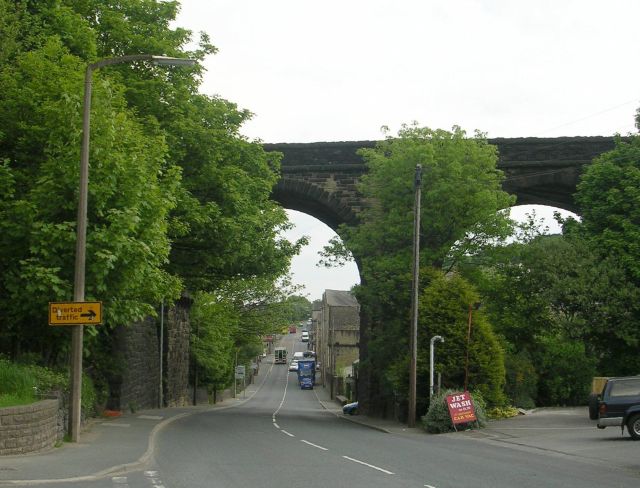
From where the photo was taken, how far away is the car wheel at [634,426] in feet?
72.5

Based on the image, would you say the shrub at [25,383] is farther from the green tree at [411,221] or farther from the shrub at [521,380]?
the shrub at [521,380]

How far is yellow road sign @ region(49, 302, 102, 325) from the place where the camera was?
17.3 metres

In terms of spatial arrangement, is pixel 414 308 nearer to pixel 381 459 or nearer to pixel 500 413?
pixel 500 413

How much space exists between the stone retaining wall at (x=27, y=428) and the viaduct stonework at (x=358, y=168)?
25.1m

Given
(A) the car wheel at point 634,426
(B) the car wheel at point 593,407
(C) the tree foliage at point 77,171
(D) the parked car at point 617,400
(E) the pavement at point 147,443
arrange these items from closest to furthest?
(E) the pavement at point 147,443
(C) the tree foliage at point 77,171
(A) the car wheel at point 634,426
(D) the parked car at point 617,400
(B) the car wheel at point 593,407

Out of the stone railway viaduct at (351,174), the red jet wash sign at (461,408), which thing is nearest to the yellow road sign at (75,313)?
the red jet wash sign at (461,408)

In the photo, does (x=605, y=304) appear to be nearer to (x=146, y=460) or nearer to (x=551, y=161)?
(x=551, y=161)

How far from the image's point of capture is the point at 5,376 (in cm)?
1753

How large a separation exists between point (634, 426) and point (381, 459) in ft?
27.3

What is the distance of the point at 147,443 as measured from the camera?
19094mm

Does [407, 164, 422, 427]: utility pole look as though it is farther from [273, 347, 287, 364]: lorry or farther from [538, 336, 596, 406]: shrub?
[273, 347, 287, 364]: lorry

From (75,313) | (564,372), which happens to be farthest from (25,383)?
(564,372)

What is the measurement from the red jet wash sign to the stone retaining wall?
581 inches

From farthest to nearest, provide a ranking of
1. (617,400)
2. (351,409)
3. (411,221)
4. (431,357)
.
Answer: (351,409) < (411,221) < (431,357) < (617,400)
